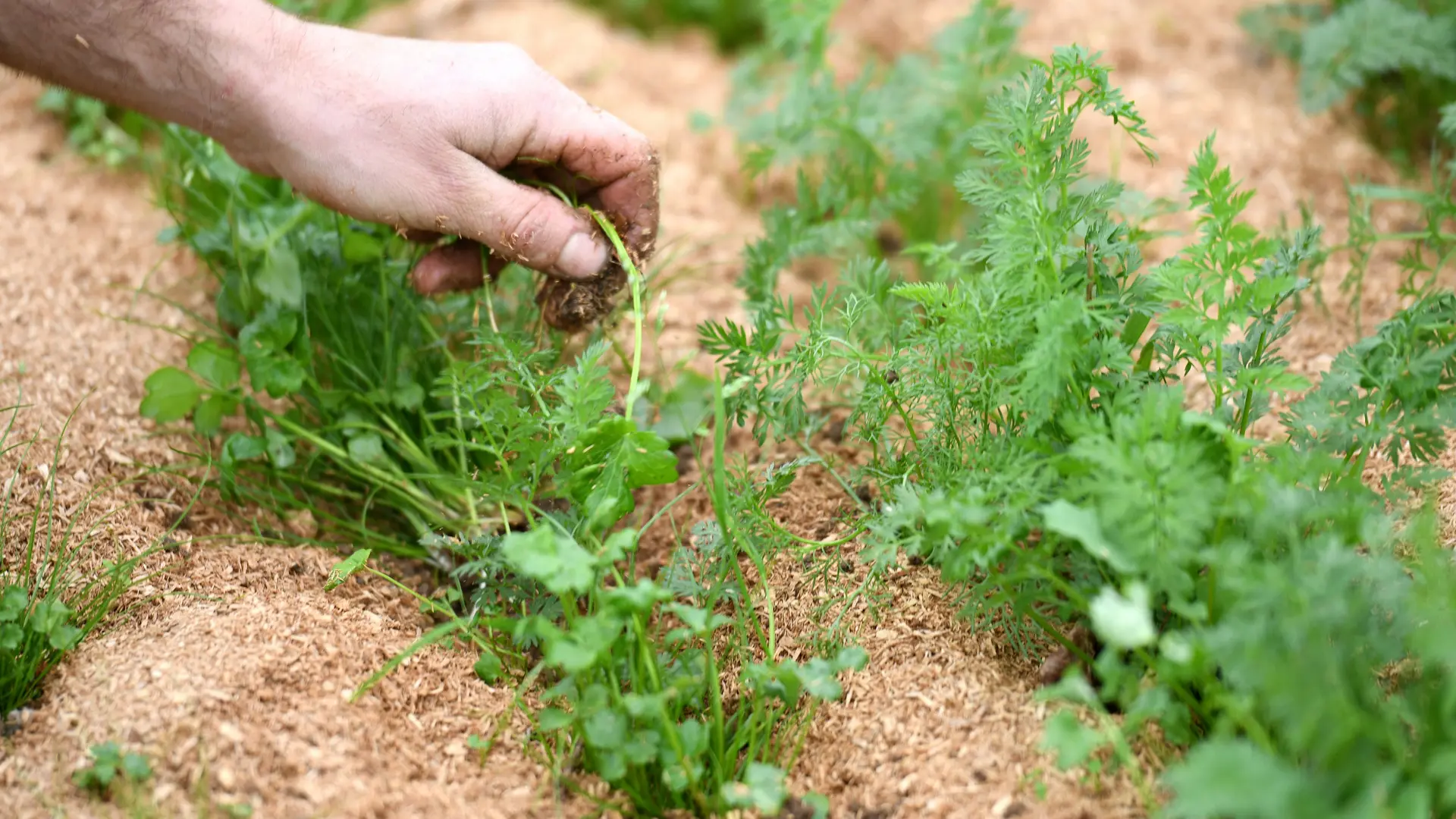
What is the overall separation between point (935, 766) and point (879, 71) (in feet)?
7.92

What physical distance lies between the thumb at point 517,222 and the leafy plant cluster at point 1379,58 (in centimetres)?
194

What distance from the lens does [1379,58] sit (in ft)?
8.35

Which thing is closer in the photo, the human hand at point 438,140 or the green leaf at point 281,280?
the human hand at point 438,140

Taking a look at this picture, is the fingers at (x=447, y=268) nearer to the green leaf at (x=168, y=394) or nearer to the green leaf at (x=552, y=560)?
the green leaf at (x=168, y=394)

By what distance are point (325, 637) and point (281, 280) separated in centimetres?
81

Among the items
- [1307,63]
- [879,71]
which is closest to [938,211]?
[879,71]

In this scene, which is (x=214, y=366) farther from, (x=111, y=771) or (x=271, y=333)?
(x=111, y=771)

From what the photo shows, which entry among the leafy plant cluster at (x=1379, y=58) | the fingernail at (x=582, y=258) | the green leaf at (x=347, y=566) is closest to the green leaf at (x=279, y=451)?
the green leaf at (x=347, y=566)

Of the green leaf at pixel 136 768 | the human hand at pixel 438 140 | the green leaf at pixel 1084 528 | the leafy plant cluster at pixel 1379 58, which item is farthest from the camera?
the leafy plant cluster at pixel 1379 58

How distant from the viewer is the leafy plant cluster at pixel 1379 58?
99.3 inches

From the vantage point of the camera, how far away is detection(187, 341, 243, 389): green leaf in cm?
206

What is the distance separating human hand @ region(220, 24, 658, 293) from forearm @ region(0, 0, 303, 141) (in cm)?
4

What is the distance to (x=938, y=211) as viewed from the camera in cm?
281

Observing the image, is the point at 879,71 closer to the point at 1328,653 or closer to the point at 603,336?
the point at 603,336
